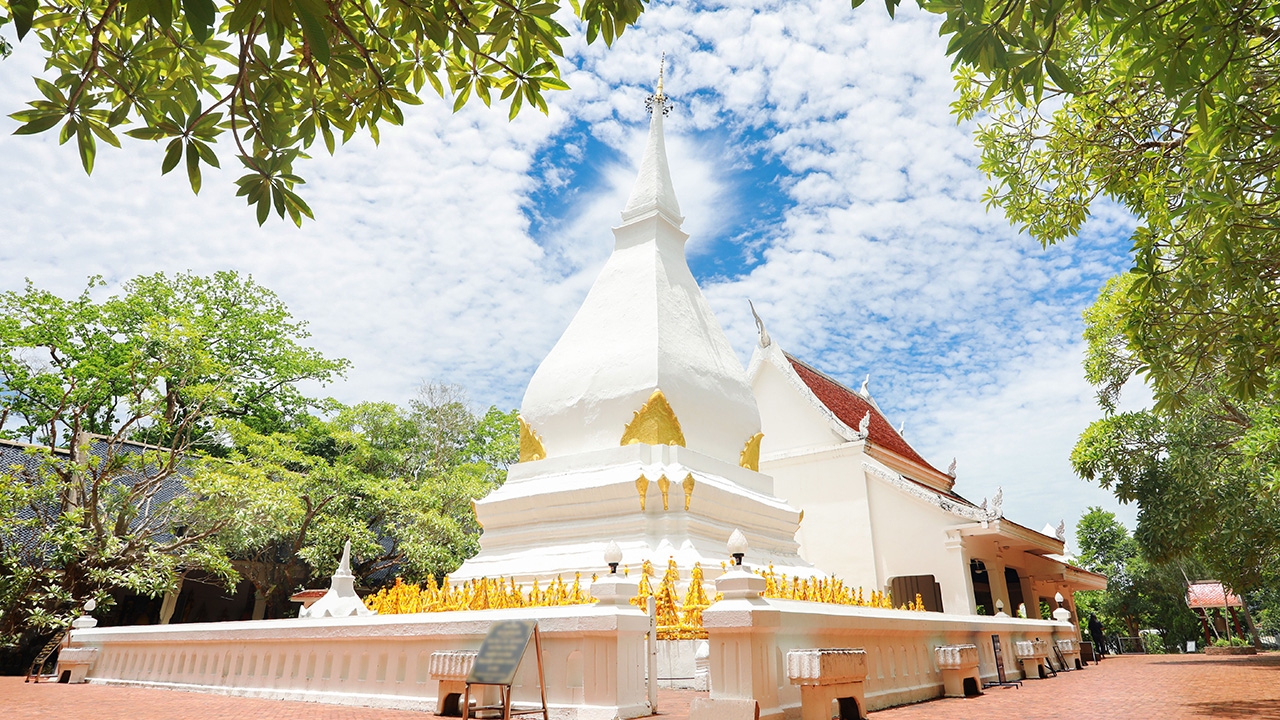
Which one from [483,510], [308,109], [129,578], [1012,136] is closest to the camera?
[308,109]

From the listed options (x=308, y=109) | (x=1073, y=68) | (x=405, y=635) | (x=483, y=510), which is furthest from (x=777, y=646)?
(x=483, y=510)

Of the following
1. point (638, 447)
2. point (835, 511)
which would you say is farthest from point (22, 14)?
point (835, 511)

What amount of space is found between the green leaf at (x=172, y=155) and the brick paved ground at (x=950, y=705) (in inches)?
189

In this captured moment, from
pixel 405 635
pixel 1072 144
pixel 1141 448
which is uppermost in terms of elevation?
pixel 1072 144

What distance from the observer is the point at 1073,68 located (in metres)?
7.50

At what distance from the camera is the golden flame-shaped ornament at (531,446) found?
12.4m

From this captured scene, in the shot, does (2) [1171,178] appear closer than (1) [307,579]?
Yes

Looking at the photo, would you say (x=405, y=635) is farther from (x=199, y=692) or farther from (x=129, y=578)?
(x=129, y=578)

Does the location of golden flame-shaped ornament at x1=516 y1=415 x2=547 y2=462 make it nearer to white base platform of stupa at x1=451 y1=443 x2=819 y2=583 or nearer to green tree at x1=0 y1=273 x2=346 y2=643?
white base platform of stupa at x1=451 y1=443 x2=819 y2=583

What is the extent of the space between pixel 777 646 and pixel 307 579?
20.0 meters

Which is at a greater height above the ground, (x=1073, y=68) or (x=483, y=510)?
(x=1073, y=68)

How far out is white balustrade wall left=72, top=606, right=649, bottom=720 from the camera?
586 centimetres

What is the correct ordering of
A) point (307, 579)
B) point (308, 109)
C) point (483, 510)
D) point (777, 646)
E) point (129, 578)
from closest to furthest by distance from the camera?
point (308, 109)
point (777, 646)
point (483, 510)
point (129, 578)
point (307, 579)

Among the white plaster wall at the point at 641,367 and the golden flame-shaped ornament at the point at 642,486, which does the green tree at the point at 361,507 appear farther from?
the golden flame-shaped ornament at the point at 642,486
